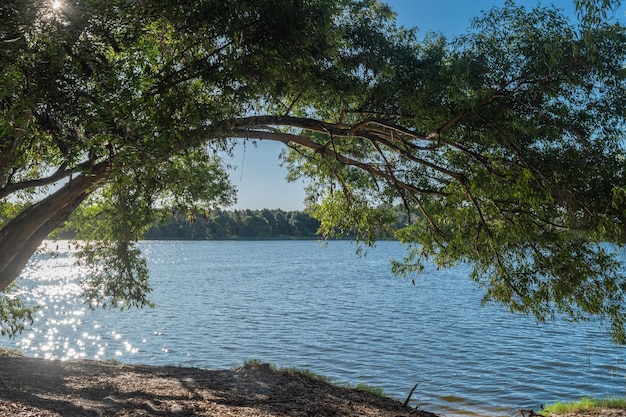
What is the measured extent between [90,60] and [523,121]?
608 cm

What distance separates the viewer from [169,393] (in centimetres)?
892

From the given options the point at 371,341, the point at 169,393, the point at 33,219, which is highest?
the point at 33,219

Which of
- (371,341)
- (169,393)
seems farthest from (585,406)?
(371,341)

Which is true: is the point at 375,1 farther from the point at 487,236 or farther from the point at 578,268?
the point at 578,268

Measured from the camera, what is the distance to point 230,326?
23.9 metres

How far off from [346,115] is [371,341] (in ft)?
39.0

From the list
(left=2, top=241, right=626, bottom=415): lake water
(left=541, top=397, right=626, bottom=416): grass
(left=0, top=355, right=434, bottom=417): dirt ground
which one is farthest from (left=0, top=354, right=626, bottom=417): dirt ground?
(left=2, top=241, right=626, bottom=415): lake water

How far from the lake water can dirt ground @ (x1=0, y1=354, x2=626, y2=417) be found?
13.4 feet

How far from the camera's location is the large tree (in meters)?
6.32

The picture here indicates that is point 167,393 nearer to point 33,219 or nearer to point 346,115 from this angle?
point 33,219

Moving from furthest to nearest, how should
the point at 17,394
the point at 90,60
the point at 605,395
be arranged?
the point at 605,395
the point at 17,394
the point at 90,60

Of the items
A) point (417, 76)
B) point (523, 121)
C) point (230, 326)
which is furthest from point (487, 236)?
point (230, 326)

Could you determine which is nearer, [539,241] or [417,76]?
[417,76]

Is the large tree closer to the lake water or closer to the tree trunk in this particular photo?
the tree trunk
